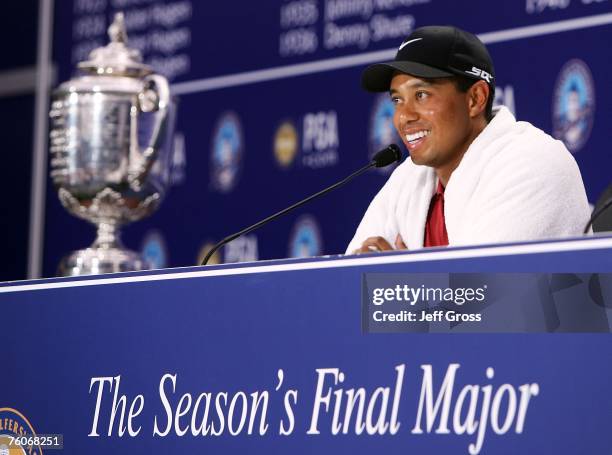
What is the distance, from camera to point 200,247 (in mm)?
4008

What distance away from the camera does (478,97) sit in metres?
2.32

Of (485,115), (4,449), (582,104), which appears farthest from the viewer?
(582,104)

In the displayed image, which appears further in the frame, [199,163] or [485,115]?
Answer: [199,163]

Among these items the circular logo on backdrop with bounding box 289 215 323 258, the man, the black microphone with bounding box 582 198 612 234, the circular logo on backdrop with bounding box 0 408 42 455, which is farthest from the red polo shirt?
the circular logo on backdrop with bounding box 289 215 323 258

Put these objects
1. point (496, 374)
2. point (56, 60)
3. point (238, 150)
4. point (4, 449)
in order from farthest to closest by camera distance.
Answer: point (56, 60)
point (238, 150)
point (4, 449)
point (496, 374)

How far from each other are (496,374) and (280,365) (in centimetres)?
31

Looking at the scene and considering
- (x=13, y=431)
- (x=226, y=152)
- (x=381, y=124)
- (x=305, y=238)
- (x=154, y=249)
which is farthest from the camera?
(x=154, y=249)

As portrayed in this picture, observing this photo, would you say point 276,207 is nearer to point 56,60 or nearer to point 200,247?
point 200,247

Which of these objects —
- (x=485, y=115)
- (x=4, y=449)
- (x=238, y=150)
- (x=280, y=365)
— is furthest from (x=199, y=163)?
(x=280, y=365)

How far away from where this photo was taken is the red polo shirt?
2.31 metres

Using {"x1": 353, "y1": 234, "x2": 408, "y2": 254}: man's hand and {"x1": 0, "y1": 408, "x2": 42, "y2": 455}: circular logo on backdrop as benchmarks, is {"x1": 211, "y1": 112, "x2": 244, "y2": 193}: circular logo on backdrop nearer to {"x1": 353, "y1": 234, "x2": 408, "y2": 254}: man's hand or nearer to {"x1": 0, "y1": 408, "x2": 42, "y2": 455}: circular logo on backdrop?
{"x1": 353, "y1": 234, "x2": 408, "y2": 254}: man's hand

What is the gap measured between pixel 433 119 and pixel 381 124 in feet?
4.00

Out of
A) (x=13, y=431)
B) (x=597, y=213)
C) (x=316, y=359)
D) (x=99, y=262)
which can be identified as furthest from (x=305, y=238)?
(x=316, y=359)

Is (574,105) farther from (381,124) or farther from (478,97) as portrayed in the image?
(478,97)
